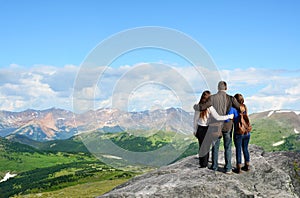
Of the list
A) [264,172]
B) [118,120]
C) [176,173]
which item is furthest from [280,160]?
[118,120]

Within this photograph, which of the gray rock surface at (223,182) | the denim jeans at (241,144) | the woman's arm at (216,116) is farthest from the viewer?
the denim jeans at (241,144)

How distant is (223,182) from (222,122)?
3.24m

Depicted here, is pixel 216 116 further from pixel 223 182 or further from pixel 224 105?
pixel 223 182

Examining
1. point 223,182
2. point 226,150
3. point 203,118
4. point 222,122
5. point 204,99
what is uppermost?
point 204,99

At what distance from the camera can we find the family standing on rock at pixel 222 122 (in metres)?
21.2

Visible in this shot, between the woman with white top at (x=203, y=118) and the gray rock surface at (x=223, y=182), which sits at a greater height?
the woman with white top at (x=203, y=118)

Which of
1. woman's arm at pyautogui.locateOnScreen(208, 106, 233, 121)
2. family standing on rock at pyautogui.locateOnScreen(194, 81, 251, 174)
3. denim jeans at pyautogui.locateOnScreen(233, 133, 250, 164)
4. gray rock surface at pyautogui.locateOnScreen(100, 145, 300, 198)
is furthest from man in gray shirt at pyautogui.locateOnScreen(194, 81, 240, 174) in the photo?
gray rock surface at pyautogui.locateOnScreen(100, 145, 300, 198)

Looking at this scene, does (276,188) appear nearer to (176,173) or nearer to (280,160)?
(280,160)

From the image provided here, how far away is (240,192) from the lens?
20.1 m

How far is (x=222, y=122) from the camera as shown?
2133 centimetres

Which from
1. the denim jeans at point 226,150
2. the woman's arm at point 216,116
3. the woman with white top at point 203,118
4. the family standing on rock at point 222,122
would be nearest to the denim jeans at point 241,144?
the family standing on rock at point 222,122

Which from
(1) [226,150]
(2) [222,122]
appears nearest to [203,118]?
(2) [222,122]

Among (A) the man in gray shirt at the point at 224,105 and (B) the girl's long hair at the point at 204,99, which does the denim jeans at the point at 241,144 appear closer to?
(A) the man in gray shirt at the point at 224,105

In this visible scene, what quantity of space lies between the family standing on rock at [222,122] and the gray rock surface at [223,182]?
89cm
